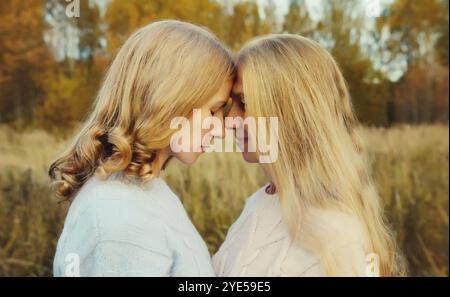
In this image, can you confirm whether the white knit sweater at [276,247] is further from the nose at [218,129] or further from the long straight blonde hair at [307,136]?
the nose at [218,129]

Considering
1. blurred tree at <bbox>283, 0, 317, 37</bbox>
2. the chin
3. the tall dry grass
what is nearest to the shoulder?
the chin

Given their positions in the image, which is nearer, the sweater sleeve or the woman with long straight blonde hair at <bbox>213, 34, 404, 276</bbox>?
the sweater sleeve

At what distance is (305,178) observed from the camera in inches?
64.9

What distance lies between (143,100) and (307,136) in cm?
46

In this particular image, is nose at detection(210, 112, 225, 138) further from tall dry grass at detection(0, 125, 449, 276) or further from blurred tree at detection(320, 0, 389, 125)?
blurred tree at detection(320, 0, 389, 125)

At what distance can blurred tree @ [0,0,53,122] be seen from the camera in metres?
3.52

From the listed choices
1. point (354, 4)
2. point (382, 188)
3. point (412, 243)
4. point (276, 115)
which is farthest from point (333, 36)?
point (276, 115)

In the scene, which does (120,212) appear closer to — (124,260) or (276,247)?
(124,260)

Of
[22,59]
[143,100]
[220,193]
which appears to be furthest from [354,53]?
[143,100]

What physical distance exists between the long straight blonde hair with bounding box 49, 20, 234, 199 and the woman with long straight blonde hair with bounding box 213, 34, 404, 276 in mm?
153

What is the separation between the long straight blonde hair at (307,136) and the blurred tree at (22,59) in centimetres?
216

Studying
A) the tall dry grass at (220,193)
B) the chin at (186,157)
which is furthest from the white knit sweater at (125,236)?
the tall dry grass at (220,193)

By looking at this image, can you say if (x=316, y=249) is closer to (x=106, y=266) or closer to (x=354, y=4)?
(x=106, y=266)
